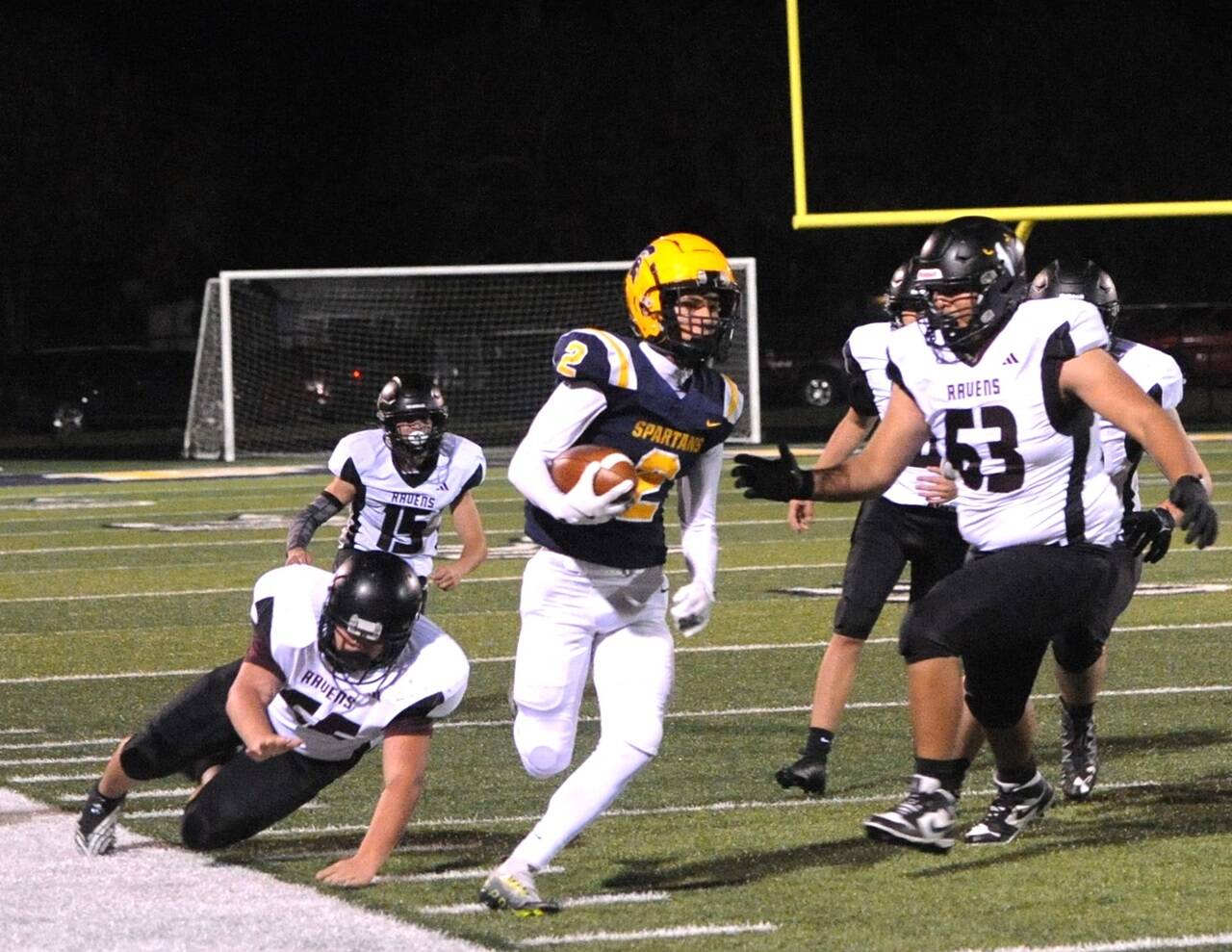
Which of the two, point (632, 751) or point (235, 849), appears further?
point (235, 849)

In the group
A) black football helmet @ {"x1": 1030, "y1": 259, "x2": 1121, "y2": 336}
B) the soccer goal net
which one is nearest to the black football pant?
black football helmet @ {"x1": 1030, "y1": 259, "x2": 1121, "y2": 336}

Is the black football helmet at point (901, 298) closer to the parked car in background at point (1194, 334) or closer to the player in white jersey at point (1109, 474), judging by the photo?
the player in white jersey at point (1109, 474)

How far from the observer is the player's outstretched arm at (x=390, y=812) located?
5.08 m

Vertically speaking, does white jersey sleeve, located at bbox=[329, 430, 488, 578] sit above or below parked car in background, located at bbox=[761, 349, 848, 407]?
above

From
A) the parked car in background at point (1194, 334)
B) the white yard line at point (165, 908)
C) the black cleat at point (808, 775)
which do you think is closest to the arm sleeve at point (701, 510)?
the white yard line at point (165, 908)

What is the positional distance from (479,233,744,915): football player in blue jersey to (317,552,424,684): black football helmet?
27 centimetres

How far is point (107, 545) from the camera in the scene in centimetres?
1446

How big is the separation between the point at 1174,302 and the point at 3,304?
1775cm

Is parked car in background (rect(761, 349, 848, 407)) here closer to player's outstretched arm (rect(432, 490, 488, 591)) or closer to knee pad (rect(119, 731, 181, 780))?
player's outstretched arm (rect(432, 490, 488, 591))

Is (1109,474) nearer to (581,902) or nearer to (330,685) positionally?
(581,902)

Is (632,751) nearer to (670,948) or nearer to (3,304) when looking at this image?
(670,948)

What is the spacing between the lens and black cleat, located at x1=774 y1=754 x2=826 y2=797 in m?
6.26

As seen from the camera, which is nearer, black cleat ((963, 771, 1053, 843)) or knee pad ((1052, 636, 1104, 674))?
black cleat ((963, 771, 1053, 843))

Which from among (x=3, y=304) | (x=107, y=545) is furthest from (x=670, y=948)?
(x=3, y=304)
